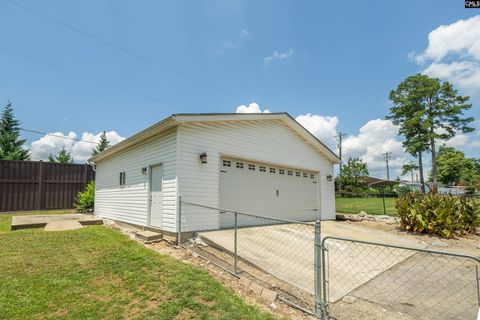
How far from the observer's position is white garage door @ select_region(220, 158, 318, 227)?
787cm

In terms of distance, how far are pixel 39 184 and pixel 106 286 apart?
12.6 metres

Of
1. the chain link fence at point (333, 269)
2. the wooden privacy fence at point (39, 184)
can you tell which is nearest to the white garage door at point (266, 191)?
the chain link fence at point (333, 269)

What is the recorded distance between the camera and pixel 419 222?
28.1 ft

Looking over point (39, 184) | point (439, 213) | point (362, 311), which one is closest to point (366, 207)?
point (439, 213)

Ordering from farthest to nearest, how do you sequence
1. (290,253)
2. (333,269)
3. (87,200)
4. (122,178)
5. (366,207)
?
(366,207) < (87,200) < (122,178) < (290,253) < (333,269)

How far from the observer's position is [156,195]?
24.5 feet

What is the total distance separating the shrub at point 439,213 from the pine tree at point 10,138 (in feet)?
90.9

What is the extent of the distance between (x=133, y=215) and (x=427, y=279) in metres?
8.00

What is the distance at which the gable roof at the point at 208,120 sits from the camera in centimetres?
655

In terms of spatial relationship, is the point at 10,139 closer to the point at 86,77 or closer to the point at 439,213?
the point at 86,77

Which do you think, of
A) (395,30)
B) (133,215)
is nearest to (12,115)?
(133,215)

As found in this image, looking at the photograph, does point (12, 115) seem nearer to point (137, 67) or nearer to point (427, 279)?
point (137, 67)

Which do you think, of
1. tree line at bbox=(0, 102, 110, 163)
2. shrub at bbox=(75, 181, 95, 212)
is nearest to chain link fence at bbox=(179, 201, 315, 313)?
shrub at bbox=(75, 181, 95, 212)

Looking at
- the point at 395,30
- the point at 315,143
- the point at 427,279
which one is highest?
the point at 395,30
